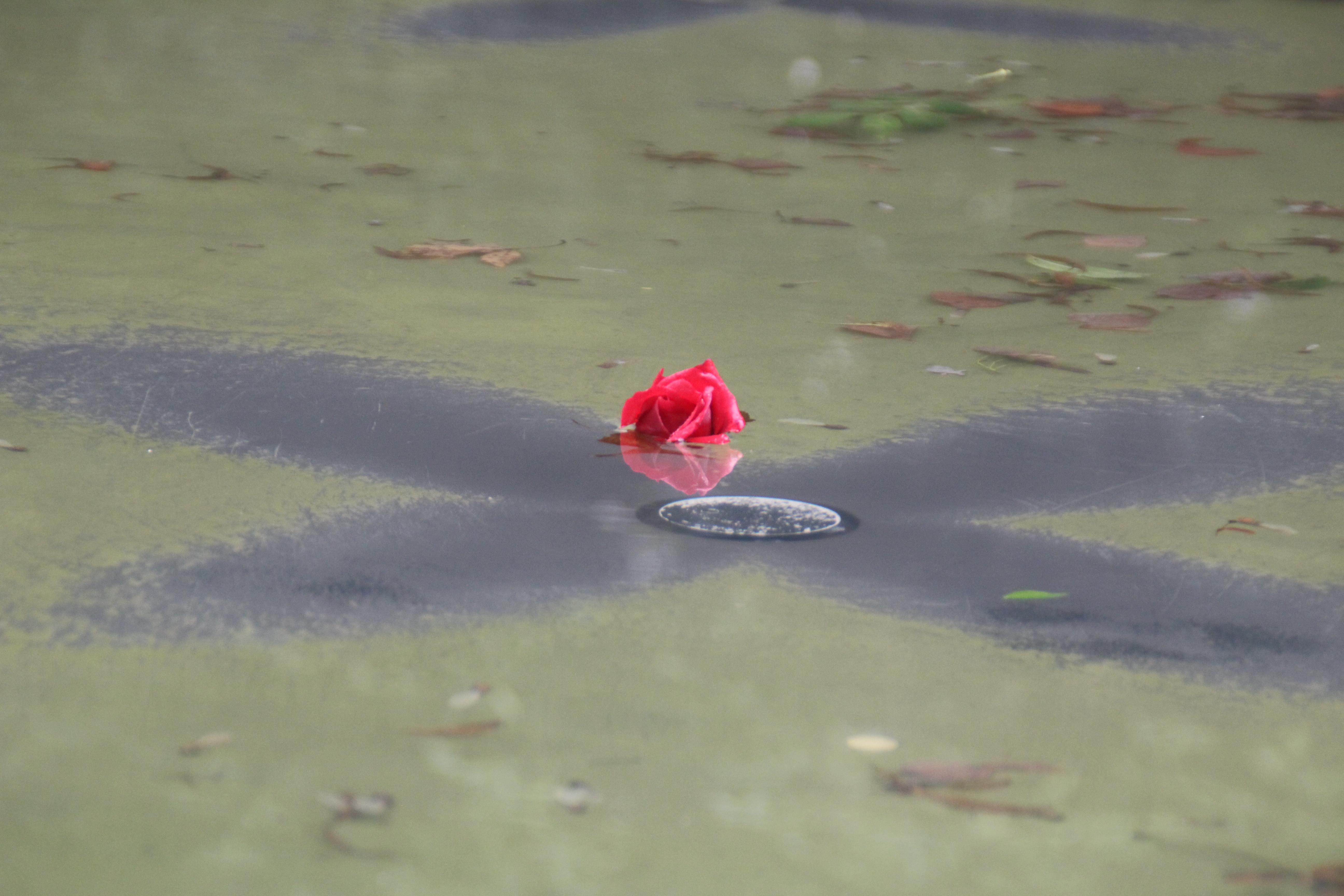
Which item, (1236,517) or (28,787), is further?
(1236,517)

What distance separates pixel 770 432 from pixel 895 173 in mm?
1653

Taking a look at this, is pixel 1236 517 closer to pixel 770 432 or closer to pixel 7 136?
pixel 770 432

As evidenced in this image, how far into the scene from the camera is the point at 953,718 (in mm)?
1205

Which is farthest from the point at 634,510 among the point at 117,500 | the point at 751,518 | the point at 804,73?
the point at 804,73

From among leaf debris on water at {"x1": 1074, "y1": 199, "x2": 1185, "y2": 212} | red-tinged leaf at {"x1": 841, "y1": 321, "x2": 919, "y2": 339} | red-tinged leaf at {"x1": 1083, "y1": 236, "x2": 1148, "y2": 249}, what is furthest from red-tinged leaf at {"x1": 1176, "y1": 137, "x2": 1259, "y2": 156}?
red-tinged leaf at {"x1": 841, "y1": 321, "x2": 919, "y2": 339}

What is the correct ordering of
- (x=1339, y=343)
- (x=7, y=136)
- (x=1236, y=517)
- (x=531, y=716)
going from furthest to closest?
(x=7, y=136)
(x=1339, y=343)
(x=1236, y=517)
(x=531, y=716)

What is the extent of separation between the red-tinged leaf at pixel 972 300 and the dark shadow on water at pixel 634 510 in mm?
429

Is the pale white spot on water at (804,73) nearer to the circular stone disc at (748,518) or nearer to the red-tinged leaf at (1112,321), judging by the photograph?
the red-tinged leaf at (1112,321)

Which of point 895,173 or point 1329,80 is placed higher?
point 1329,80

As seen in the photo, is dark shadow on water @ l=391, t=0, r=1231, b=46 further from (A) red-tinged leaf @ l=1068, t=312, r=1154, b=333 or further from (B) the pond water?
(A) red-tinged leaf @ l=1068, t=312, r=1154, b=333

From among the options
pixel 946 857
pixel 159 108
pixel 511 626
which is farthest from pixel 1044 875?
pixel 159 108

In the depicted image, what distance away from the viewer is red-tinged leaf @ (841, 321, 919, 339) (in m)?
2.23

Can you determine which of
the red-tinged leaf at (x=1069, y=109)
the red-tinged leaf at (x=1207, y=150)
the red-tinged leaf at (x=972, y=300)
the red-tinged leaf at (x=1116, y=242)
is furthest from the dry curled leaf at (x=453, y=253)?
the red-tinged leaf at (x=1069, y=109)

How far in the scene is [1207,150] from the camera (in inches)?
141
